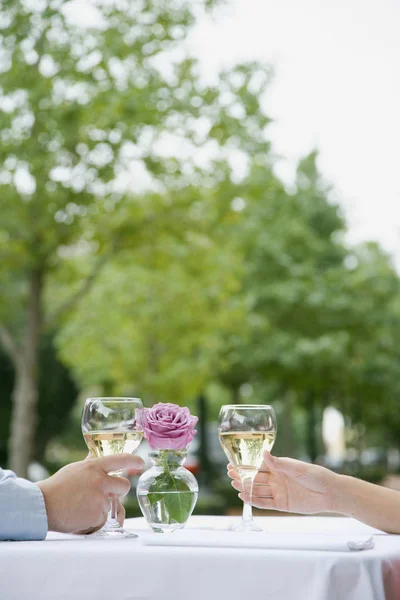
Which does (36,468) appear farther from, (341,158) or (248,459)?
(248,459)

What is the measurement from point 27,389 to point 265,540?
420 inches

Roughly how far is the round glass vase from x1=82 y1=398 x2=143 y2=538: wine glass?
0.23 feet

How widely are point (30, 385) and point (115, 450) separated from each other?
10.3m

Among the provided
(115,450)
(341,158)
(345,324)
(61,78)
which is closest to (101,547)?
(115,450)

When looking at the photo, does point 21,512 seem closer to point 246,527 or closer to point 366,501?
point 246,527

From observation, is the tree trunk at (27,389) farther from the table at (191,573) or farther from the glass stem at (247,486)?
the table at (191,573)

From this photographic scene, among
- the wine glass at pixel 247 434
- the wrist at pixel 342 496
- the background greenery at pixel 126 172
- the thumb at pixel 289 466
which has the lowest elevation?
the wrist at pixel 342 496

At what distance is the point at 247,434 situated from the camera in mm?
1969

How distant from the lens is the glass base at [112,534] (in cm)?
194

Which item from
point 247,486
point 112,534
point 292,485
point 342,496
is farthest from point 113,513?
point 342,496

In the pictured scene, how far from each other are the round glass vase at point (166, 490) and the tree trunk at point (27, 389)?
9946 mm

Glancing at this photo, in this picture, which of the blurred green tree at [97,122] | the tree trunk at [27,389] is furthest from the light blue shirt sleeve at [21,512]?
the tree trunk at [27,389]

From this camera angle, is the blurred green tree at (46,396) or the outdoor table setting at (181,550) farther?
the blurred green tree at (46,396)

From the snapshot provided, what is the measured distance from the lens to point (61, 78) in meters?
11.2
